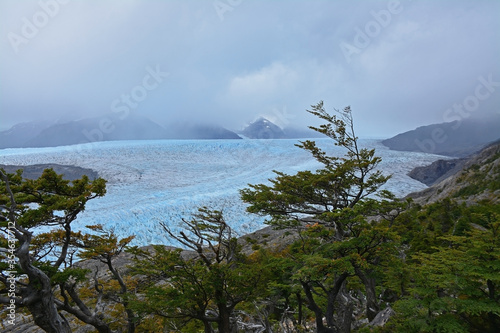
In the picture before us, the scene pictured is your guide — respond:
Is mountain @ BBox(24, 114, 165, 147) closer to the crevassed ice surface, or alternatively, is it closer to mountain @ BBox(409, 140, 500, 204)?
the crevassed ice surface

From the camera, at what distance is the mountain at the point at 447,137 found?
6388 cm

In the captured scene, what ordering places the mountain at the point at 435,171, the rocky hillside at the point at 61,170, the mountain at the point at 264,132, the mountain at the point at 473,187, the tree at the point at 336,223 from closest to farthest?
1. the tree at the point at 336,223
2. the mountain at the point at 473,187
3. the rocky hillside at the point at 61,170
4. the mountain at the point at 435,171
5. the mountain at the point at 264,132

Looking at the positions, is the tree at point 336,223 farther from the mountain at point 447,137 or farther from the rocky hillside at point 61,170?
the mountain at point 447,137

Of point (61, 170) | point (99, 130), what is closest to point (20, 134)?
point (99, 130)

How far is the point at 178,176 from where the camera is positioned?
3197 cm

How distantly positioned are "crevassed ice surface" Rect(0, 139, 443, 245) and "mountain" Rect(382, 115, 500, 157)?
Result: 29.5m

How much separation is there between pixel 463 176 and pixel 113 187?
3197 cm

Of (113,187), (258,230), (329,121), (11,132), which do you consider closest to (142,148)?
(113,187)

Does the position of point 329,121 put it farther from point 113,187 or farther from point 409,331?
point 113,187

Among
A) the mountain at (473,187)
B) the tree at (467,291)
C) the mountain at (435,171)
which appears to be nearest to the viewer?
the tree at (467,291)

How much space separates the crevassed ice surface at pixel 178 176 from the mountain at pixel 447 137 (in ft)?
96.7

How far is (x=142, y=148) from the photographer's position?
133ft

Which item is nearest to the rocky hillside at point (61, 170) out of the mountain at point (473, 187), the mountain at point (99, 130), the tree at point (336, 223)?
the mountain at point (99, 130)

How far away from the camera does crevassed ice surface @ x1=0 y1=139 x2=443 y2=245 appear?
67.9 feet
